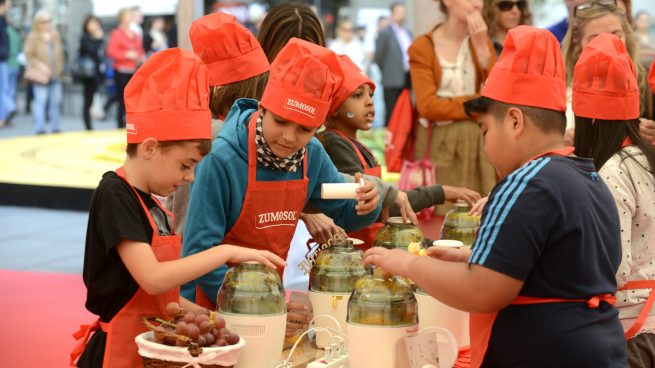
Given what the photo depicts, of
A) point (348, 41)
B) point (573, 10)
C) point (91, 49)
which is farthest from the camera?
point (91, 49)

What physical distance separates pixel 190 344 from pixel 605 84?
4.57 feet

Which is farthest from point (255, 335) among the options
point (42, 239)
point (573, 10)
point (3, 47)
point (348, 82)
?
point (3, 47)

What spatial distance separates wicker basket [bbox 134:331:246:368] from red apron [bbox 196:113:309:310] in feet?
1.88

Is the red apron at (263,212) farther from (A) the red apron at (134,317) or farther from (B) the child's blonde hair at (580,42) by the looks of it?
(B) the child's blonde hair at (580,42)

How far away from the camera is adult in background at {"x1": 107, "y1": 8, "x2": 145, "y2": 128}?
44.7 feet

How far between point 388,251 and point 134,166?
2.14 ft

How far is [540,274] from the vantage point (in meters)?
1.97

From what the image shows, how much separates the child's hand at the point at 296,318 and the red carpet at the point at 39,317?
2174 millimetres

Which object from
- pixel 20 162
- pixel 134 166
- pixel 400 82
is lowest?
pixel 20 162

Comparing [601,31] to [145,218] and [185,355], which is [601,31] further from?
[185,355]

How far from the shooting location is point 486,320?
80.8 inches

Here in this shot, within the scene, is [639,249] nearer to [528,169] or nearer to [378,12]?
[528,169]

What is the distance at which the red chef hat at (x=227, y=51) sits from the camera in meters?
3.19

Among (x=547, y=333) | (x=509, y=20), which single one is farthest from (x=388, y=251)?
(x=509, y=20)
